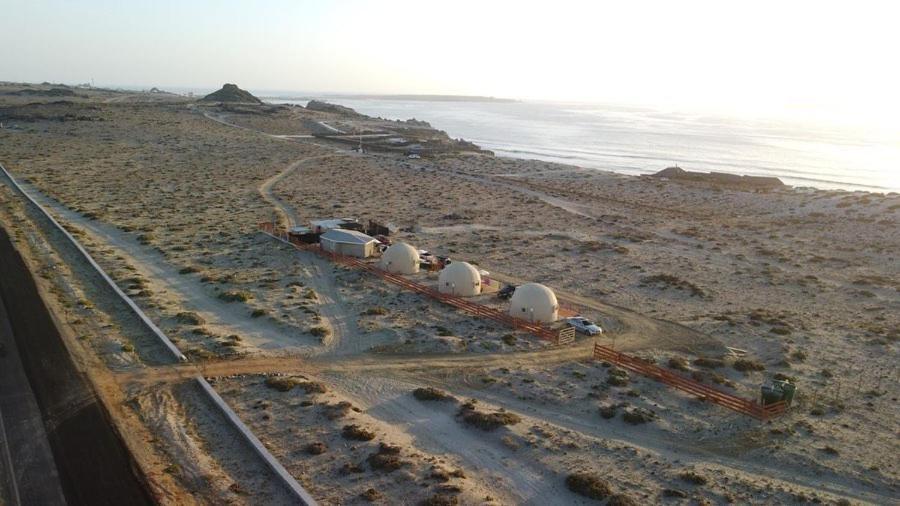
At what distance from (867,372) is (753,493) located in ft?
46.1

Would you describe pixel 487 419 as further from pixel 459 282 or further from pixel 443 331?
pixel 459 282

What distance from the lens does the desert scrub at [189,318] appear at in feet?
100

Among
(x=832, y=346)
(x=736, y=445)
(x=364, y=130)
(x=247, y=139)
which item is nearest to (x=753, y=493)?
(x=736, y=445)

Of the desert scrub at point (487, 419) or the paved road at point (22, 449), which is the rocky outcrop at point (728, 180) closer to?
the desert scrub at point (487, 419)

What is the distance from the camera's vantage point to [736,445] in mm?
22312

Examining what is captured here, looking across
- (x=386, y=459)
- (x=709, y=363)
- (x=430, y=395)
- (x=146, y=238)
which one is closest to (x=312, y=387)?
(x=430, y=395)

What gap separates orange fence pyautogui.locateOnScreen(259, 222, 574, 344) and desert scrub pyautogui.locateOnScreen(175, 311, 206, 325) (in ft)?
38.5

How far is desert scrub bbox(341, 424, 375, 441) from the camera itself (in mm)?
20969

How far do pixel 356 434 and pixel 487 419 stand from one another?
4.53 m

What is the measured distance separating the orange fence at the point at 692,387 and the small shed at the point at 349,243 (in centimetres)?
1910

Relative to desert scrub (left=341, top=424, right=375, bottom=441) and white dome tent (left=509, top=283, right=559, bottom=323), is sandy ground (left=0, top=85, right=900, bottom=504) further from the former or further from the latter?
white dome tent (left=509, top=283, right=559, bottom=323)

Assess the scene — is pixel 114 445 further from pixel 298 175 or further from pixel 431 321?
pixel 298 175

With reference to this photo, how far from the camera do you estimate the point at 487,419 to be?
73.5ft

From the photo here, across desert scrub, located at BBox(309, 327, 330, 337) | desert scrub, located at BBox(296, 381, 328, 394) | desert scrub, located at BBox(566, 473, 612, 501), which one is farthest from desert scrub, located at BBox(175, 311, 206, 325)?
desert scrub, located at BBox(566, 473, 612, 501)
